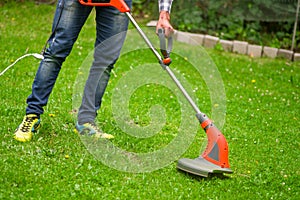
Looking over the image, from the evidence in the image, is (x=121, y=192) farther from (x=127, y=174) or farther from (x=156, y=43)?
(x=156, y=43)

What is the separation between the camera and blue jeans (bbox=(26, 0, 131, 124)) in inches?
146

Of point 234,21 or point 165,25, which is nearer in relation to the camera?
point 165,25

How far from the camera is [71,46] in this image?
12.5 ft

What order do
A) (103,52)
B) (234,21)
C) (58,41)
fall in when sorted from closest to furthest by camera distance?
(58,41), (103,52), (234,21)

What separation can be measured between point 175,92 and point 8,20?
2.72 m

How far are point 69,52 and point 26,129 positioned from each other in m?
0.57

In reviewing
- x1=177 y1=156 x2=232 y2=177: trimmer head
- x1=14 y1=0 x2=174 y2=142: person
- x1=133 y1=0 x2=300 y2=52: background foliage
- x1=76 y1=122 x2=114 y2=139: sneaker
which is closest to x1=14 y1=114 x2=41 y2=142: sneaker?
x1=14 y1=0 x2=174 y2=142: person

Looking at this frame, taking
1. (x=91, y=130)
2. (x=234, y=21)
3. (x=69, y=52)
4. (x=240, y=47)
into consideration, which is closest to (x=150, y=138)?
(x=91, y=130)

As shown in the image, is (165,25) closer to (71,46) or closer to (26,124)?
(71,46)

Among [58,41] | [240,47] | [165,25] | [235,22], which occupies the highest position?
[165,25]

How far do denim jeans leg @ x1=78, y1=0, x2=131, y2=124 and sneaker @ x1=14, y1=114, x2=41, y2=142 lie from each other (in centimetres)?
34

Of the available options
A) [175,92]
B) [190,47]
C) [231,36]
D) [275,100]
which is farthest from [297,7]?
[175,92]

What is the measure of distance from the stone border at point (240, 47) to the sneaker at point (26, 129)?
353 centimetres

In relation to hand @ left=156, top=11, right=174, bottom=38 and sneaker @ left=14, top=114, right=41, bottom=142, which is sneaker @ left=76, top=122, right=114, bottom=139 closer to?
sneaker @ left=14, top=114, right=41, bottom=142
